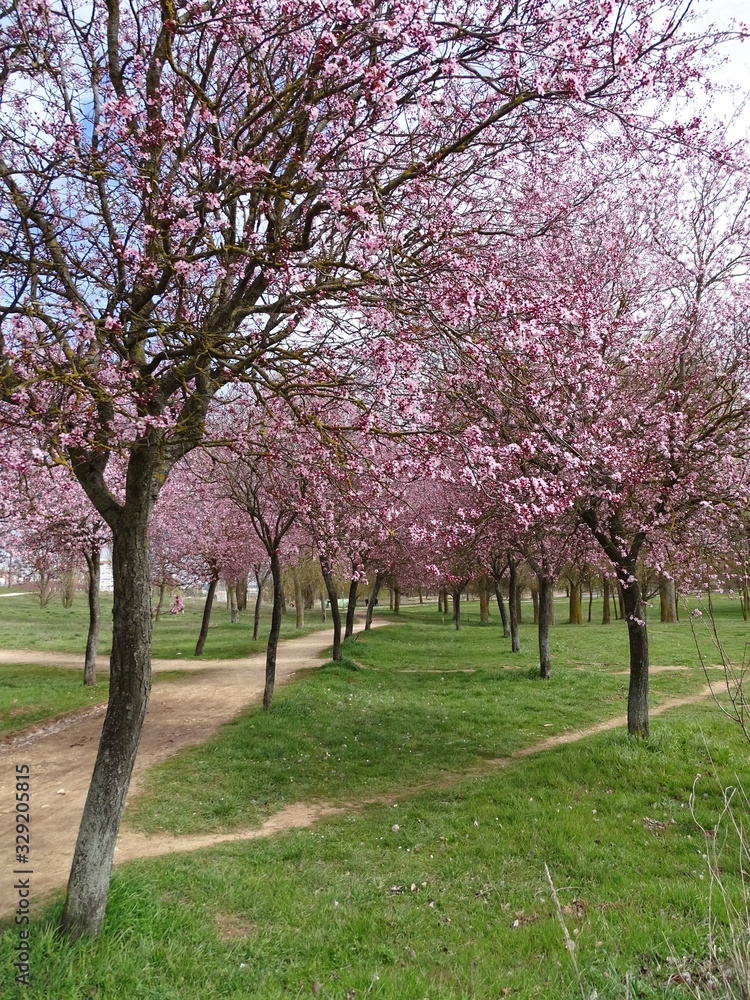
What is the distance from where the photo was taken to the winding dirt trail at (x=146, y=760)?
24.6 feet

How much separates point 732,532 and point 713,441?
11.5ft

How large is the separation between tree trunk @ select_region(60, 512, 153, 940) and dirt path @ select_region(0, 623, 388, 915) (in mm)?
1515

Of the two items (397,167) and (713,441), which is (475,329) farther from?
(713,441)

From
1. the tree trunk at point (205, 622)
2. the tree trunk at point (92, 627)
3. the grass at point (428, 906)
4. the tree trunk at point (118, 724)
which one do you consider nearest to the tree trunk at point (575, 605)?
the tree trunk at point (205, 622)

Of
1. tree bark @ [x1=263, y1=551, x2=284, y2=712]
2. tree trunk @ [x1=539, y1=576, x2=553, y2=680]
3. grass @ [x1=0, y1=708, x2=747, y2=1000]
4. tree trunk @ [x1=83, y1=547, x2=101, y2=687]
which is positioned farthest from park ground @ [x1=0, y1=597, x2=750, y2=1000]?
tree trunk @ [x1=539, y1=576, x2=553, y2=680]

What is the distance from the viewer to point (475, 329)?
18.5ft

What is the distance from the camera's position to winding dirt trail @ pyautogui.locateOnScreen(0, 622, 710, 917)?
748cm

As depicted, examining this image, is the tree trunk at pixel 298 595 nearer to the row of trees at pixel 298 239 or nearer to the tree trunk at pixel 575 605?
the tree trunk at pixel 575 605

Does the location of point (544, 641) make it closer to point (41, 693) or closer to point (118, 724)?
point (41, 693)

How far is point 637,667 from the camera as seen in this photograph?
11094mm

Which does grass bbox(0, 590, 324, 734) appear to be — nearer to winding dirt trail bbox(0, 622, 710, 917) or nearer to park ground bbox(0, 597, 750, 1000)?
park ground bbox(0, 597, 750, 1000)

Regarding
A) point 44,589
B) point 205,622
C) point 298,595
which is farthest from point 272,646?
point 44,589

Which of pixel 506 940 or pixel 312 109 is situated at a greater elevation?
pixel 312 109

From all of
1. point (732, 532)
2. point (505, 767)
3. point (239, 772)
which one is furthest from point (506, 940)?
point (732, 532)
